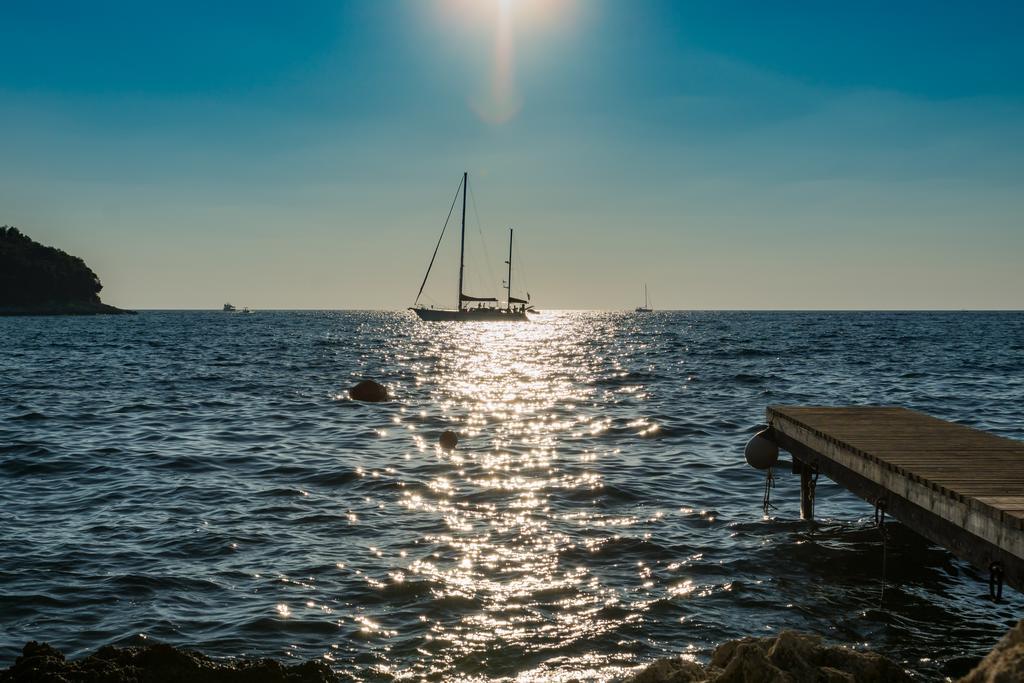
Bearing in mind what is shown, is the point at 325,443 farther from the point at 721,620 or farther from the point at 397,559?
the point at 721,620

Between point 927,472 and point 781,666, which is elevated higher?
point 927,472

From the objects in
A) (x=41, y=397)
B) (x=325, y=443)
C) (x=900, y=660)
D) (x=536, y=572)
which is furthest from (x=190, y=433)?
(x=900, y=660)

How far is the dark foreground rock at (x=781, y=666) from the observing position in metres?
6.07

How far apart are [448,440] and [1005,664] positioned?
17200 millimetres

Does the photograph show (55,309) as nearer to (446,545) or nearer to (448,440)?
(448,440)

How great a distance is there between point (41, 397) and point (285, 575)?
2641 centimetres

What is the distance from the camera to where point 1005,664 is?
17.1 ft

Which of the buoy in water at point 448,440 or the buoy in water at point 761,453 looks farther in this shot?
the buoy in water at point 448,440

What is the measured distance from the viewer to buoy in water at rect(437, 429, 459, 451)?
21391 mm

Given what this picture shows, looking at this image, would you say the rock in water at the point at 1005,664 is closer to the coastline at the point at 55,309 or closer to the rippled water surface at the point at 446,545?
the rippled water surface at the point at 446,545

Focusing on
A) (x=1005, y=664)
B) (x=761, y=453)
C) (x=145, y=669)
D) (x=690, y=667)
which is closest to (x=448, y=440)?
(x=761, y=453)

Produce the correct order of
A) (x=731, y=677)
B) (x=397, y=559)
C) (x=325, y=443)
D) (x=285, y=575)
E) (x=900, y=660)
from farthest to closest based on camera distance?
(x=325, y=443), (x=397, y=559), (x=285, y=575), (x=900, y=660), (x=731, y=677)

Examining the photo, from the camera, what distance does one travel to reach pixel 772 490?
1683 centimetres

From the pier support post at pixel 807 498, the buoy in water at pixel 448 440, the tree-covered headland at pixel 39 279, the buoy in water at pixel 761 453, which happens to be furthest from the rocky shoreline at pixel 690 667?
the tree-covered headland at pixel 39 279
